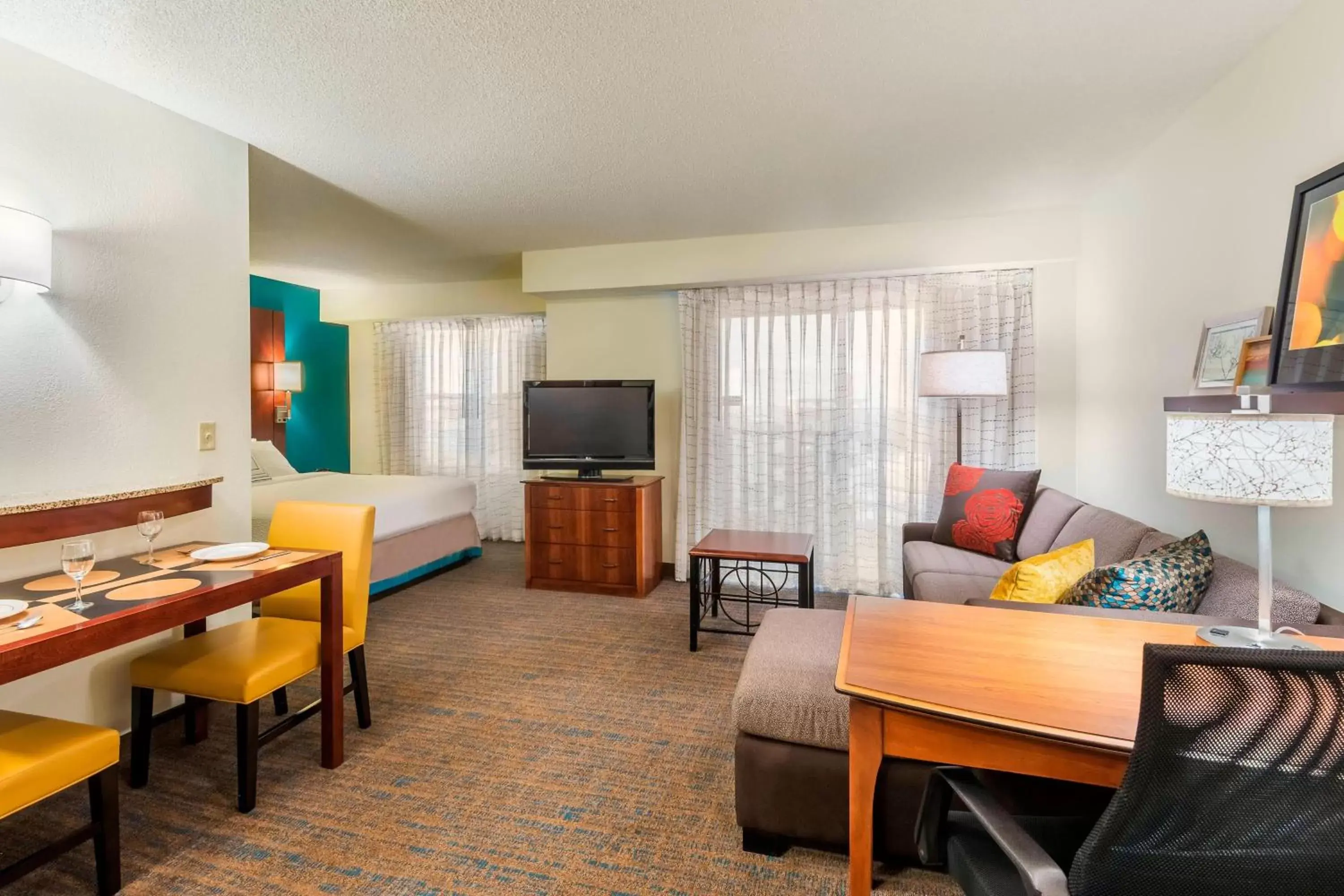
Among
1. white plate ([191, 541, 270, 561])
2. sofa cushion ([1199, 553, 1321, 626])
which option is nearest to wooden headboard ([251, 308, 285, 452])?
white plate ([191, 541, 270, 561])

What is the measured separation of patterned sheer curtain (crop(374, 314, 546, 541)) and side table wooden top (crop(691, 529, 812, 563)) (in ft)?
9.37

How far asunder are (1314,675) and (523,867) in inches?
69.3

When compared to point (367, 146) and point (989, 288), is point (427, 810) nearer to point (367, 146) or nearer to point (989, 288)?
point (367, 146)

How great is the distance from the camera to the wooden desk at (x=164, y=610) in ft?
4.58

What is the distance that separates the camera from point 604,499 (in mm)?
4188

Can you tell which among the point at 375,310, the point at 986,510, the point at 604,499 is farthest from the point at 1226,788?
the point at 375,310

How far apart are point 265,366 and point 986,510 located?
19.8 ft

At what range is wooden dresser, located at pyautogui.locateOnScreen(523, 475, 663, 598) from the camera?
164 inches

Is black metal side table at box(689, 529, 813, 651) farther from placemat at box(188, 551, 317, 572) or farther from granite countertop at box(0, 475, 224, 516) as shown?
granite countertop at box(0, 475, 224, 516)

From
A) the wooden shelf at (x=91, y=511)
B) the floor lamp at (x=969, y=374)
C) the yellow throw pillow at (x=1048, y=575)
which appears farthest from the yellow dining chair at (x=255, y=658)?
the floor lamp at (x=969, y=374)

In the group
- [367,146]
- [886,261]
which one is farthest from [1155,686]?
[886,261]

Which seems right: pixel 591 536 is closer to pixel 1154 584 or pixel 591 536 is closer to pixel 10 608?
pixel 10 608

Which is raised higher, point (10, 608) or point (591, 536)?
point (10, 608)

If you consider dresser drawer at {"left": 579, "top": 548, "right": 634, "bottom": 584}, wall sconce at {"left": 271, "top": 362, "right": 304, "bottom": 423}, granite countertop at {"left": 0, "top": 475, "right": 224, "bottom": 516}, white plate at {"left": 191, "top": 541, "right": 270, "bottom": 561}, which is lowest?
dresser drawer at {"left": 579, "top": 548, "right": 634, "bottom": 584}
